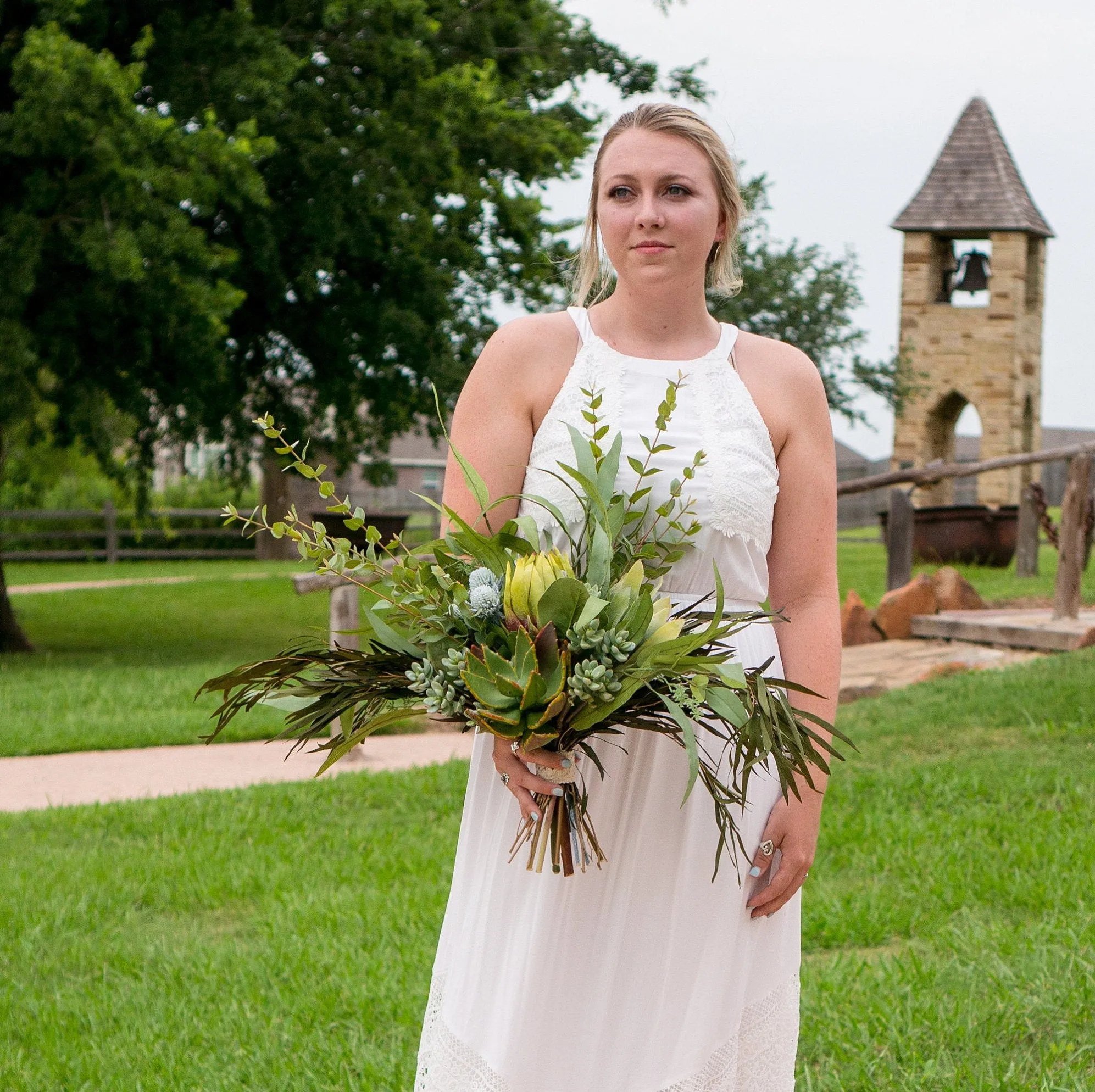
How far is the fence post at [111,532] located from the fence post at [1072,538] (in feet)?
73.8

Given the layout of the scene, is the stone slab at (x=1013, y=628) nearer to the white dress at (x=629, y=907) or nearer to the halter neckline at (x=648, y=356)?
the halter neckline at (x=648, y=356)

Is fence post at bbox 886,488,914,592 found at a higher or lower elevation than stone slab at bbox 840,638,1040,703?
higher

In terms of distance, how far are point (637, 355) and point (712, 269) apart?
32cm

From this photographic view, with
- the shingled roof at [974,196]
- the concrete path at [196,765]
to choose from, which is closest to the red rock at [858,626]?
the concrete path at [196,765]

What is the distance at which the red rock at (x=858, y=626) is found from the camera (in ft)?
41.1

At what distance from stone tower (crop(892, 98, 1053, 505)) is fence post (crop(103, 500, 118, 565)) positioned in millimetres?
16760

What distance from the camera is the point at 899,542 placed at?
1429 cm

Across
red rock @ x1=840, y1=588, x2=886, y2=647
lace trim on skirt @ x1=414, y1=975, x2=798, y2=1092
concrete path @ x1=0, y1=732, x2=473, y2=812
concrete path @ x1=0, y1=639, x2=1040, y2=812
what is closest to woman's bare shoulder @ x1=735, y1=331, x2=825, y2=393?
lace trim on skirt @ x1=414, y1=975, x2=798, y2=1092

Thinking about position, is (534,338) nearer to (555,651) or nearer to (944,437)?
(555,651)

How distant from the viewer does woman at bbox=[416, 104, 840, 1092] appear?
2.30 meters

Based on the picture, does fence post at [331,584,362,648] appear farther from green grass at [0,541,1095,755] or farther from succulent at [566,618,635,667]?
succulent at [566,618,635,667]

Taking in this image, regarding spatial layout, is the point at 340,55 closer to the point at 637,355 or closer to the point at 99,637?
the point at 99,637

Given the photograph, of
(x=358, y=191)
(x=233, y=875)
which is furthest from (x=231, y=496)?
(x=233, y=875)

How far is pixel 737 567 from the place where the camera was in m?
2.37
